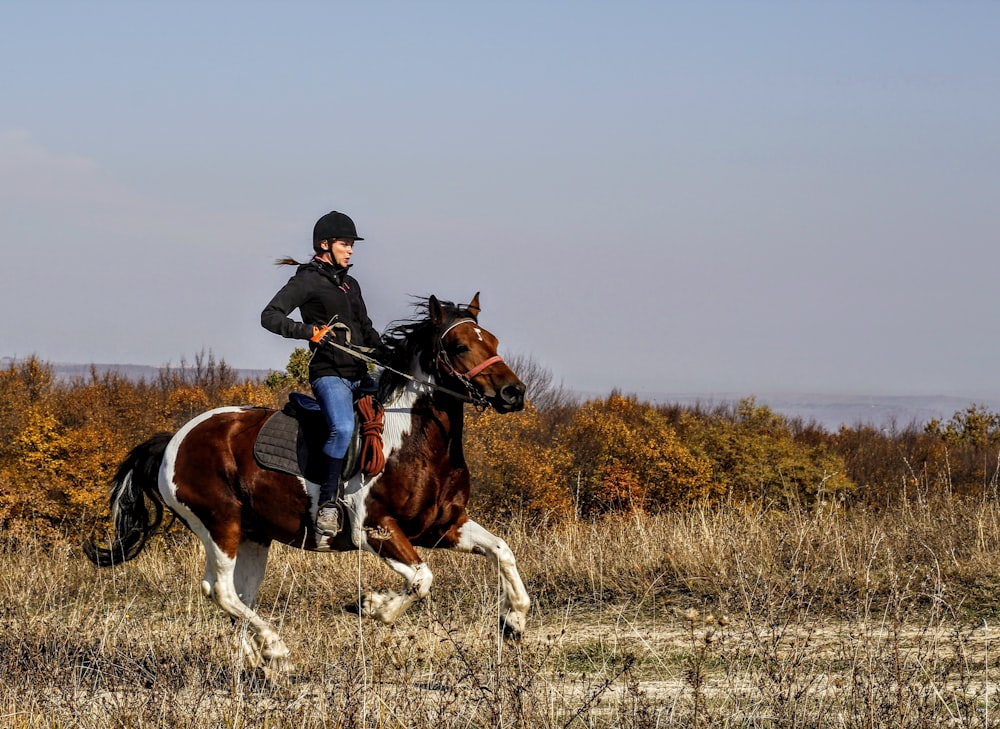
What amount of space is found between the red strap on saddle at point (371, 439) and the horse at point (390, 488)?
81 mm

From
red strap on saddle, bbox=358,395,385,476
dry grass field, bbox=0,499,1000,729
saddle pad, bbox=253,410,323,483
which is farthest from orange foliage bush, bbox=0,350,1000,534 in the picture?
red strap on saddle, bbox=358,395,385,476

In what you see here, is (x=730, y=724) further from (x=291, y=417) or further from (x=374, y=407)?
(x=291, y=417)

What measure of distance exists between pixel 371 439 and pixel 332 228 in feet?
4.90

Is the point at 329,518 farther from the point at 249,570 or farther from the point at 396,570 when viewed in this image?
the point at 249,570

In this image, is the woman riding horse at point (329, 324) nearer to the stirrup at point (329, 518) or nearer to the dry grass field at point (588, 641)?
the stirrup at point (329, 518)

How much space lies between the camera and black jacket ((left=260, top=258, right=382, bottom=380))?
7801mm

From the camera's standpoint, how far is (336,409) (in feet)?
25.7

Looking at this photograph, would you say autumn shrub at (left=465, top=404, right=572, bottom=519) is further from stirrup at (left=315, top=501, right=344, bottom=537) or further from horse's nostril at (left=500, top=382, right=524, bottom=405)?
horse's nostril at (left=500, top=382, right=524, bottom=405)

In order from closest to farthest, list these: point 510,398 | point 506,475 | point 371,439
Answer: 1. point 510,398
2. point 371,439
3. point 506,475

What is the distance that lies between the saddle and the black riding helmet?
110 cm

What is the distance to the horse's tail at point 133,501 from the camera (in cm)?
918

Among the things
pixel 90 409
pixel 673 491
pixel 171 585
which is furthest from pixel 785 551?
pixel 90 409

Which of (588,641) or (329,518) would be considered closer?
(329,518)

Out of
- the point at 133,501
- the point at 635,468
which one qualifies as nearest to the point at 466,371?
the point at 133,501
